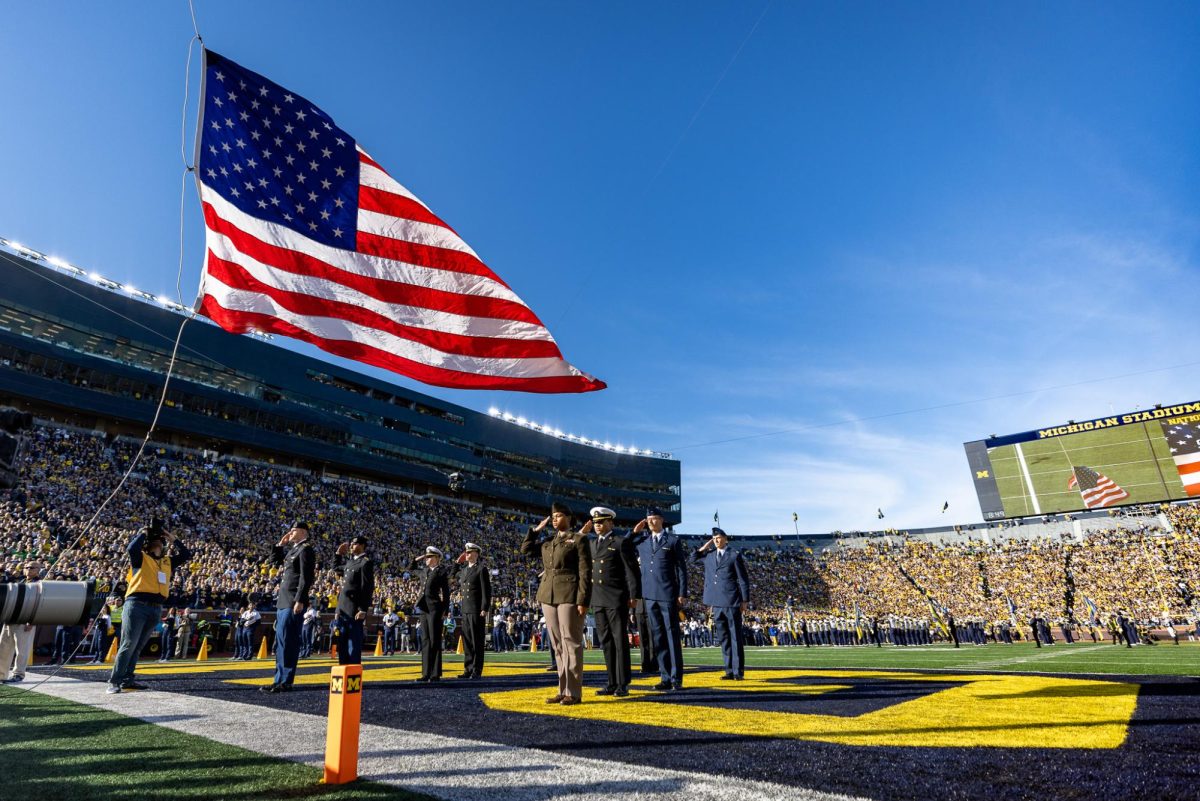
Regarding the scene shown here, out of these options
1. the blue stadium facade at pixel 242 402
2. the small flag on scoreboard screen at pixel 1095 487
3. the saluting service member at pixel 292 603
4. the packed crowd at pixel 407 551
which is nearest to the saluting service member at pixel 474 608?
the saluting service member at pixel 292 603

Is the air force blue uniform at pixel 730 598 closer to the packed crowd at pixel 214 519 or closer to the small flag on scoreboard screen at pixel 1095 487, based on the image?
the packed crowd at pixel 214 519

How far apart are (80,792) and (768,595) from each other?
50.9 m

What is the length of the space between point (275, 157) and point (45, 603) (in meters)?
4.16

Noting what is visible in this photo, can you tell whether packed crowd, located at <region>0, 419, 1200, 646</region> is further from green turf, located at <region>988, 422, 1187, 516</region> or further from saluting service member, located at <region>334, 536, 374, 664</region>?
saluting service member, located at <region>334, 536, 374, 664</region>

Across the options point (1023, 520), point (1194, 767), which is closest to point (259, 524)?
point (1194, 767)

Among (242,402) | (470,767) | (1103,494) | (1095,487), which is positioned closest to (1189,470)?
(1103,494)

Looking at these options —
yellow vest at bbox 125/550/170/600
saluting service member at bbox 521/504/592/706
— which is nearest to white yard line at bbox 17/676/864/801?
saluting service member at bbox 521/504/592/706

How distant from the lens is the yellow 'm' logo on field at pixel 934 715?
3.78 metres

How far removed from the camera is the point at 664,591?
7434 millimetres

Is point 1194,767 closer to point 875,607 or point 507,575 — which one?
point 507,575

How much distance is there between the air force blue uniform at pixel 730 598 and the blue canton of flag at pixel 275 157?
20.6 feet

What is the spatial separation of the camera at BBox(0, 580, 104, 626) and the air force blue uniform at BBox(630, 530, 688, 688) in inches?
205

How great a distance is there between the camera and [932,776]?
286cm

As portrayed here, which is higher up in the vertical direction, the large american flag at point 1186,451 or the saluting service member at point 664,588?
the large american flag at point 1186,451
